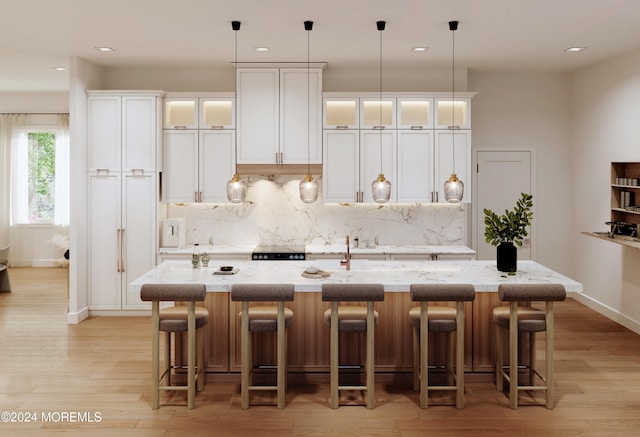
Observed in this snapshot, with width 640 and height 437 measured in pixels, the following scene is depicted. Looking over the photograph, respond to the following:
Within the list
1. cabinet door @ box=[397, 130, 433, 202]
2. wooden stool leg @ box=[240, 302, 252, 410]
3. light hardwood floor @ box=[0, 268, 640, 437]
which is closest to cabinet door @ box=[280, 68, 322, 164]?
cabinet door @ box=[397, 130, 433, 202]

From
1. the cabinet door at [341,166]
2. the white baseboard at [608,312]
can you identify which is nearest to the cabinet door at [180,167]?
the cabinet door at [341,166]

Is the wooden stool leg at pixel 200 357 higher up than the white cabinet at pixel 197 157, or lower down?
lower down

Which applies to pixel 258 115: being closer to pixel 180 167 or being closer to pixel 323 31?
pixel 180 167

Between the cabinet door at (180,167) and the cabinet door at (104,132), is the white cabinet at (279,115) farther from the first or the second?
the cabinet door at (104,132)

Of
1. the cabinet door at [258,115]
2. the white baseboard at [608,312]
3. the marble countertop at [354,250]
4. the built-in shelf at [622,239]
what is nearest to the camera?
the built-in shelf at [622,239]

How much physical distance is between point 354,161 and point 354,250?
1.01m

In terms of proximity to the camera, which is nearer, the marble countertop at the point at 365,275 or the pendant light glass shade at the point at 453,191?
the marble countertop at the point at 365,275

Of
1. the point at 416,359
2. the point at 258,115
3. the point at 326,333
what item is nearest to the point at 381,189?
the point at 326,333

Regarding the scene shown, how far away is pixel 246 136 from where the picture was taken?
666 centimetres

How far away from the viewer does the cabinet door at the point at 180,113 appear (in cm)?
672

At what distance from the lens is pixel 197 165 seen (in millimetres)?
6734

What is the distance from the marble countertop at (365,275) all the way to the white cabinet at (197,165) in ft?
5.71

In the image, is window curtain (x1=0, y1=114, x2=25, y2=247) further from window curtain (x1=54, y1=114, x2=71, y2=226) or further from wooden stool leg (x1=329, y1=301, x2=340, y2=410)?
wooden stool leg (x1=329, y1=301, x2=340, y2=410)

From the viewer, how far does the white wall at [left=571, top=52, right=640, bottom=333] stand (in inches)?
244
